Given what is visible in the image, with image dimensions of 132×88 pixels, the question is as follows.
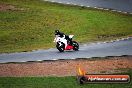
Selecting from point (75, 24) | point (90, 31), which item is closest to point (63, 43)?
point (90, 31)

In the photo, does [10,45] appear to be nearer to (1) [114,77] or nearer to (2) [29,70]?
(2) [29,70]

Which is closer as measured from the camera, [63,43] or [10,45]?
[63,43]

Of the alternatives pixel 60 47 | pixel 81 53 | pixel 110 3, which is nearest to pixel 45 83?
pixel 81 53

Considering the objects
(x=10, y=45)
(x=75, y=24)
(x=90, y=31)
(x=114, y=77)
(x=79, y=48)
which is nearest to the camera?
(x=114, y=77)

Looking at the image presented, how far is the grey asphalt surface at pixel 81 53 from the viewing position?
28.2 metres

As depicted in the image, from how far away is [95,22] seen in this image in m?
42.9

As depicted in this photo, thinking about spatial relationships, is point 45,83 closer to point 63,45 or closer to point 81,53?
point 81,53

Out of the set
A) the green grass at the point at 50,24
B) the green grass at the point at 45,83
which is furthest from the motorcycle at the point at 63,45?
the green grass at the point at 45,83

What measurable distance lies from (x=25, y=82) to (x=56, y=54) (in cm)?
655

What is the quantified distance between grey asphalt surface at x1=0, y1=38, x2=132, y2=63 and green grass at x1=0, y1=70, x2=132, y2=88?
4301 millimetres

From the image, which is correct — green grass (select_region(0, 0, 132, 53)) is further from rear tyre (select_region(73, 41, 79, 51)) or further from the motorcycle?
rear tyre (select_region(73, 41, 79, 51))

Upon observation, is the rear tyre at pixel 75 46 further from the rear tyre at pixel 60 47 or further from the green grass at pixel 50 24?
the green grass at pixel 50 24

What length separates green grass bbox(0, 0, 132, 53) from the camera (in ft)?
120

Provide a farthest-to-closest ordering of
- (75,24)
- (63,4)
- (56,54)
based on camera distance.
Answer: (63,4)
(75,24)
(56,54)
